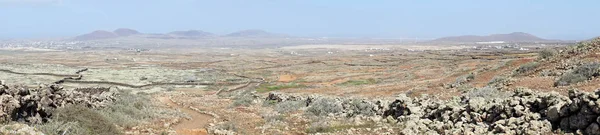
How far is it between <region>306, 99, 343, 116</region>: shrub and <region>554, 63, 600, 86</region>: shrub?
9.68 m

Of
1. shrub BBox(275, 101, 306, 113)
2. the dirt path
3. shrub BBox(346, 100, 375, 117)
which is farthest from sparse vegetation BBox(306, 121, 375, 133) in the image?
shrub BBox(275, 101, 306, 113)

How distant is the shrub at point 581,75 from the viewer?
71.2 ft

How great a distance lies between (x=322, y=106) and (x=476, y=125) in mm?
9487

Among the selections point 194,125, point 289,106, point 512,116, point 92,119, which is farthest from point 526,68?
point 92,119

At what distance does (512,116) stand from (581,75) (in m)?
10.1

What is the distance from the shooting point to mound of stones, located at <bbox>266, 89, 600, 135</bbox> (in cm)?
1249

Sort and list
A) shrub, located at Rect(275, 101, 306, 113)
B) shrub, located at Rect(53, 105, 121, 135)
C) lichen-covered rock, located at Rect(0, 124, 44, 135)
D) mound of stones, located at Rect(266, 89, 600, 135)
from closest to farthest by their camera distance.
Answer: lichen-covered rock, located at Rect(0, 124, 44, 135) < mound of stones, located at Rect(266, 89, 600, 135) < shrub, located at Rect(53, 105, 121, 135) < shrub, located at Rect(275, 101, 306, 113)

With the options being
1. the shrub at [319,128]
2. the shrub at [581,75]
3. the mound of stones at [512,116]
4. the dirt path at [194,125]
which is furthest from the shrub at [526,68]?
the dirt path at [194,125]

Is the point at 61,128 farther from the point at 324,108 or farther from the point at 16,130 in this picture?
the point at 324,108

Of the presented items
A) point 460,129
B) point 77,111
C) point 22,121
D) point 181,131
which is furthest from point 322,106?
point 22,121

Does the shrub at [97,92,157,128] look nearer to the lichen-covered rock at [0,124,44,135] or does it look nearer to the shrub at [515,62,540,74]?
the lichen-covered rock at [0,124,44,135]

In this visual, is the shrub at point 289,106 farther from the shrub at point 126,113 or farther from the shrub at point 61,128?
the shrub at point 61,128

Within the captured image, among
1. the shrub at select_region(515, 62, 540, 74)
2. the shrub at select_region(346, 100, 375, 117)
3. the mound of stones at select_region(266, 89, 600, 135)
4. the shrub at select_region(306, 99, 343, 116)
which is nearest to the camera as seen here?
the mound of stones at select_region(266, 89, 600, 135)

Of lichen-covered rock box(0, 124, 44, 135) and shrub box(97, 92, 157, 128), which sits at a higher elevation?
lichen-covered rock box(0, 124, 44, 135)
